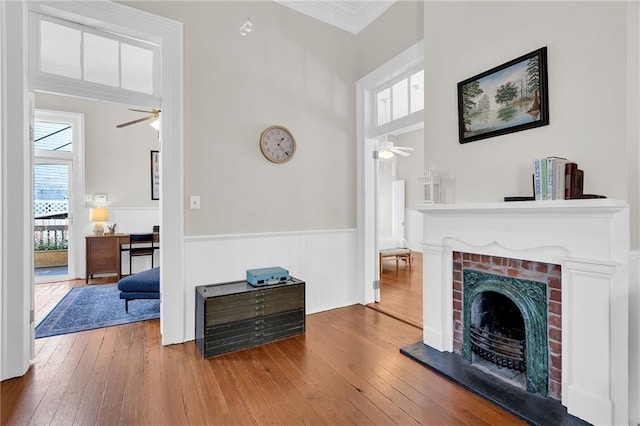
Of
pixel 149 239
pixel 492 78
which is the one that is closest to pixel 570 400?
pixel 492 78

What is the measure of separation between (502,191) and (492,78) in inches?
32.0

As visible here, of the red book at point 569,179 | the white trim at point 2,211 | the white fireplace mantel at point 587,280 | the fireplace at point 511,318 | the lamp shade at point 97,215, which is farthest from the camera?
the lamp shade at point 97,215

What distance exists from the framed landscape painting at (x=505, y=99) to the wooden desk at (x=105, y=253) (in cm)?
478

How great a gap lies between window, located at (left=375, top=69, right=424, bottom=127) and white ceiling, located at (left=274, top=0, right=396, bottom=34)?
0.78 meters

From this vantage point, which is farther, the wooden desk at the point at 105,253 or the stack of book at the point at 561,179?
the wooden desk at the point at 105,253

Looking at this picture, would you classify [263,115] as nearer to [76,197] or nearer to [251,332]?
[251,332]

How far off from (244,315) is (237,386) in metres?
0.64

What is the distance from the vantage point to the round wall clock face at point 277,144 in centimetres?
315

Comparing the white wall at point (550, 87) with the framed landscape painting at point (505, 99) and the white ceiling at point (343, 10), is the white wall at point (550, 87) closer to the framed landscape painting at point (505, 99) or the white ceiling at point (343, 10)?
the framed landscape painting at point (505, 99)

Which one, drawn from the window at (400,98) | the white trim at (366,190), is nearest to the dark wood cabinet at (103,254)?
the white trim at (366,190)

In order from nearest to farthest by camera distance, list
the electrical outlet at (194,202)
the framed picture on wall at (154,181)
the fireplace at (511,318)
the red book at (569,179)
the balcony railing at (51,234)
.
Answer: the red book at (569,179) → the fireplace at (511,318) → the electrical outlet at (194,202) → the balcony railing at (51,234) → the framed picture on wall at (154,181)

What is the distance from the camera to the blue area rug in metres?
3.05

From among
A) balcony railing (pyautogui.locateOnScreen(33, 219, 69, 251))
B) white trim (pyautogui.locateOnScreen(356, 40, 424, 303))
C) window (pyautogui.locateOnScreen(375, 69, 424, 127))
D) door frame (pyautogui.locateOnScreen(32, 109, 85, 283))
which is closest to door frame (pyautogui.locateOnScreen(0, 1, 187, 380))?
white trim (pyautogui.locateOnScreen(356, 40, 424, 303))

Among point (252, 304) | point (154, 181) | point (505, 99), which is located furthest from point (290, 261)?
point (154, 181)
